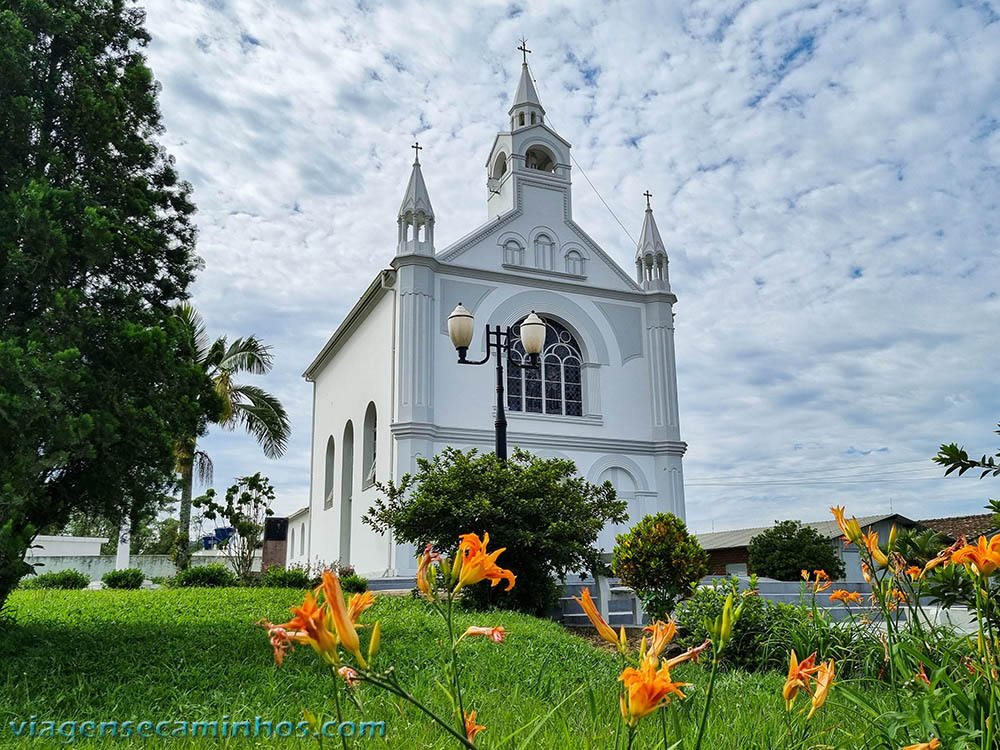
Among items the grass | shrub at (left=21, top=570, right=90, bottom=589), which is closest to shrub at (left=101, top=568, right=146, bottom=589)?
shrub at (left=21, top=570, right=90, bottom=589)

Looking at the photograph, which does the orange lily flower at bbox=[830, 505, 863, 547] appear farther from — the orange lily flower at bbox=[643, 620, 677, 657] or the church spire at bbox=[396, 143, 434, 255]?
the church spire at bbox=[396, 143, 434, 255]

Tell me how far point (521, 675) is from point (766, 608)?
2789 millimetres

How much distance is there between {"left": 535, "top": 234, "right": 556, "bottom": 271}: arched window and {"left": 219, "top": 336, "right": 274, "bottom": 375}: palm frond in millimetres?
11332

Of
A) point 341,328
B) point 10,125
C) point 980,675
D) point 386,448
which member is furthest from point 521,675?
point 341,328

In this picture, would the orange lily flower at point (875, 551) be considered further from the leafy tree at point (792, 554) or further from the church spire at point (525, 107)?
the church spire at point (525, 107)

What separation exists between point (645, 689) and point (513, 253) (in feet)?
59.1

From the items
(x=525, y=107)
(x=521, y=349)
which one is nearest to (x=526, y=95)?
(x=525, y=107)

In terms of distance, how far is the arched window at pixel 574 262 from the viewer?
64.0ft

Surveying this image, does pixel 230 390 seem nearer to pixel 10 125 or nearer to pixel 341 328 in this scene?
pixel 341 328

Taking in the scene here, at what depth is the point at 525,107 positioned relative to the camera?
824 inches

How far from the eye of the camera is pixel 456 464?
420 inches

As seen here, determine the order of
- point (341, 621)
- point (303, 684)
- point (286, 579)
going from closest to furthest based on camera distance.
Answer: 1. point (341, 621)
2. point (303, 684)
3. point (286, 579)

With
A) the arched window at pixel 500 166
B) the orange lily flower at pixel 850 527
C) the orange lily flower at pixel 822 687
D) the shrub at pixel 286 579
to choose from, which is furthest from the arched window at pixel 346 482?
the orange lily flower at pixel 822 687

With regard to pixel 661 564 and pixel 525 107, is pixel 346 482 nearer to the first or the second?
pixel 525 107
